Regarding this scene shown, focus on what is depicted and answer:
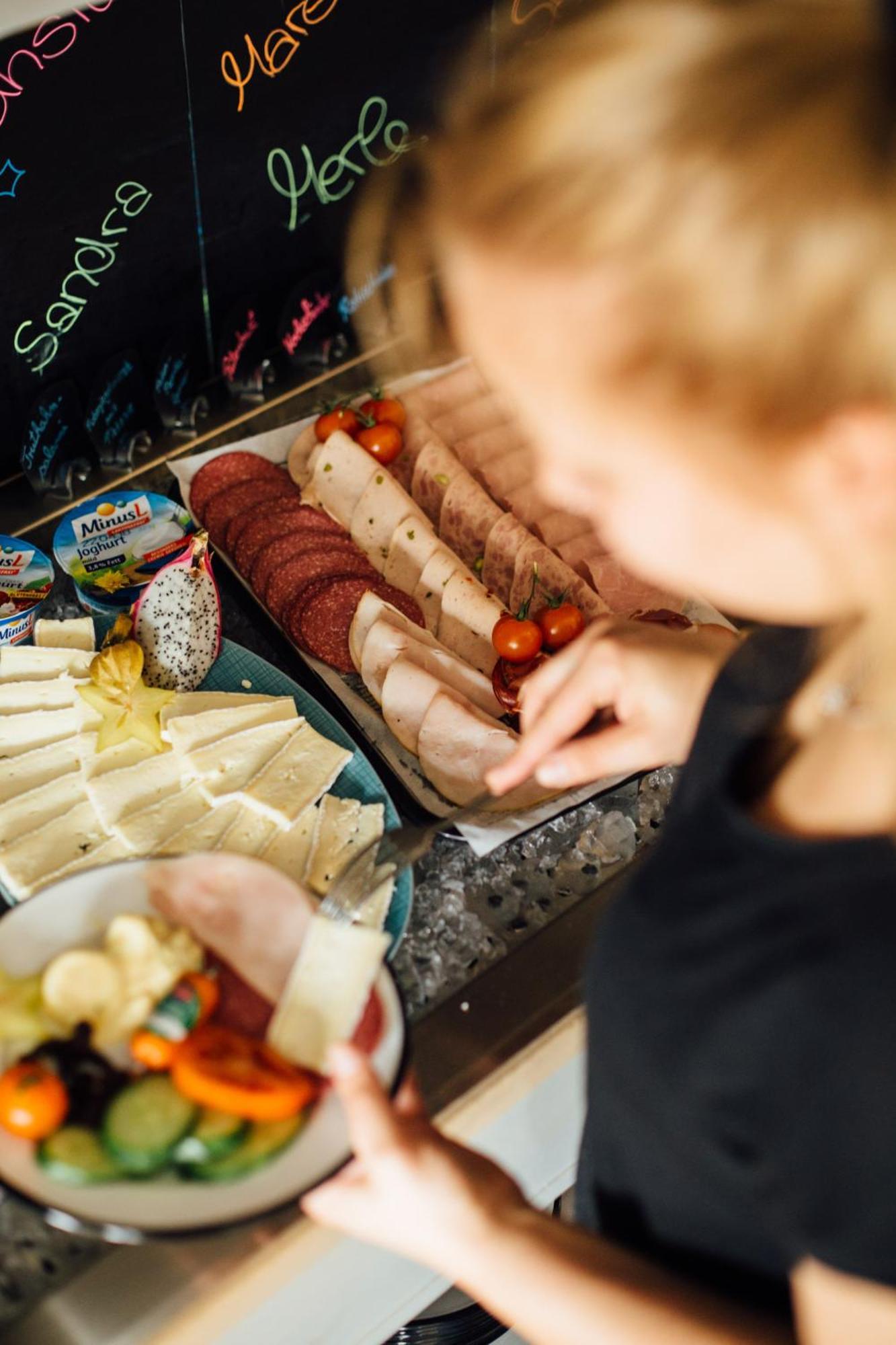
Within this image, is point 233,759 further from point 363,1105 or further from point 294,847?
point 363,1105

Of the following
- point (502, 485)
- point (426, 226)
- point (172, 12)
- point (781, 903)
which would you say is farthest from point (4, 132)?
point (781, 903)

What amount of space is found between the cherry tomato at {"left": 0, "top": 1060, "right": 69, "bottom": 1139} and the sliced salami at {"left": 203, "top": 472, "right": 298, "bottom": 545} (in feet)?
3.57

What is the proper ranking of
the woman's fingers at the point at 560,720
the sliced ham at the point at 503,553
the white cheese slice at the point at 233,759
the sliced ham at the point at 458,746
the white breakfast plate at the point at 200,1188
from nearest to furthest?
the white breakfast plate at the point at 200,1188 → the woman's fingers at the point at 560,720 → the white cheese slice at the point at 233,759 → the sliced ham at the point at 458,746 → the sliced ham at the point at 503,553

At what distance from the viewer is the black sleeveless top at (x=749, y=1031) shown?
757 mm

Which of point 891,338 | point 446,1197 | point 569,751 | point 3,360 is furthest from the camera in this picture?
point 3,360

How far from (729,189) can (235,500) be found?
61.0 inches

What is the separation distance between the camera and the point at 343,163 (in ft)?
7.74

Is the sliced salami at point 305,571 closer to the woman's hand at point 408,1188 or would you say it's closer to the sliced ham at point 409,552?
the sliced ham at point 409,552

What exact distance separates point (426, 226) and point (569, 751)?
0.59m

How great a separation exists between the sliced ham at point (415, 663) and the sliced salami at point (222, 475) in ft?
1.44

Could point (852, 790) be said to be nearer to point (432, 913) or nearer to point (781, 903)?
point (781, 903)

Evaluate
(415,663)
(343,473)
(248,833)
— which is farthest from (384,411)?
(248,833)

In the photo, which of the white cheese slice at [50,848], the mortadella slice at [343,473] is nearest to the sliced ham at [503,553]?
the mortadella slice at [343,473]

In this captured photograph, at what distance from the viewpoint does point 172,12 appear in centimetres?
190
